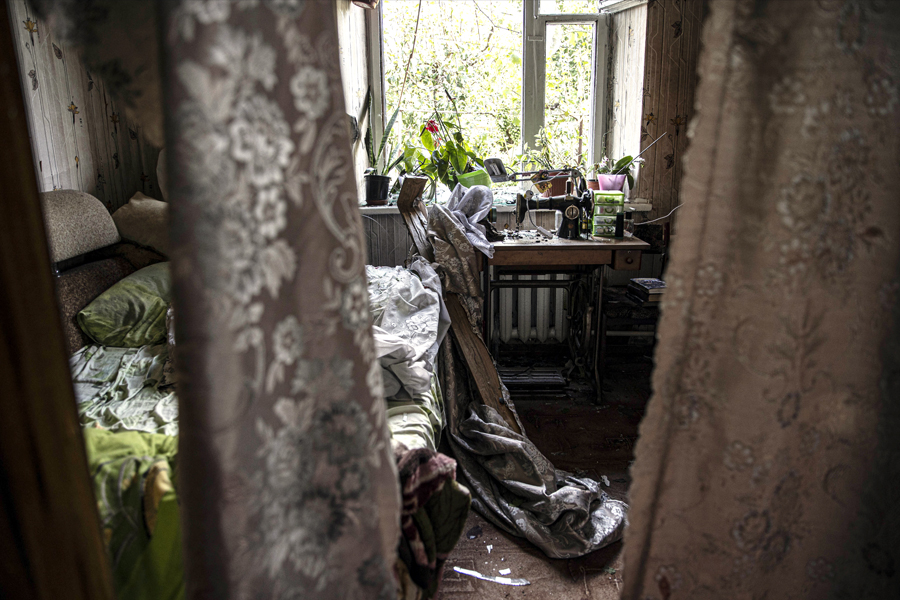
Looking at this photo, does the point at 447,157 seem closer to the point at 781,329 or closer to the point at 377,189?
the point at 377,189

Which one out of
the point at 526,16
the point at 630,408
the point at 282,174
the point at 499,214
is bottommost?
the point at 630,408

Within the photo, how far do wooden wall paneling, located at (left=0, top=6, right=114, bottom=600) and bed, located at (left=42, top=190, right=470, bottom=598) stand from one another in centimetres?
21

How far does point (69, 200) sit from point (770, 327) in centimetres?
219

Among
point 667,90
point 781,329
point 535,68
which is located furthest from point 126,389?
point 667,90

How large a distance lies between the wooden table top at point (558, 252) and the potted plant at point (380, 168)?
97 cm

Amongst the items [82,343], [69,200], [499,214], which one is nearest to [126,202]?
[69,200]

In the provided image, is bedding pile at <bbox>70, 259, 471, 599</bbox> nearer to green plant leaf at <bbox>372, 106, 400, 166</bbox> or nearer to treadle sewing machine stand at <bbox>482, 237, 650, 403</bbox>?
treadle sewing machine stand at <bbox>482, 237, 650, 403</bbox>

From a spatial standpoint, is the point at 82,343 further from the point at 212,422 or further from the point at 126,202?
the point at 212,422

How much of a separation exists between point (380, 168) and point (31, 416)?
10.1 feet

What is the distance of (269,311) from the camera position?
542 millimetres

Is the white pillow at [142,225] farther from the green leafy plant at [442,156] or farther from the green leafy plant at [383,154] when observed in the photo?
the green leafy plant at [442,156]

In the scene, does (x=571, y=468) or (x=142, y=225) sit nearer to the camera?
(x=571, y=468)

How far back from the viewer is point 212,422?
0.53m

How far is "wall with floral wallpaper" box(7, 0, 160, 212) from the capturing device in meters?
1.84
